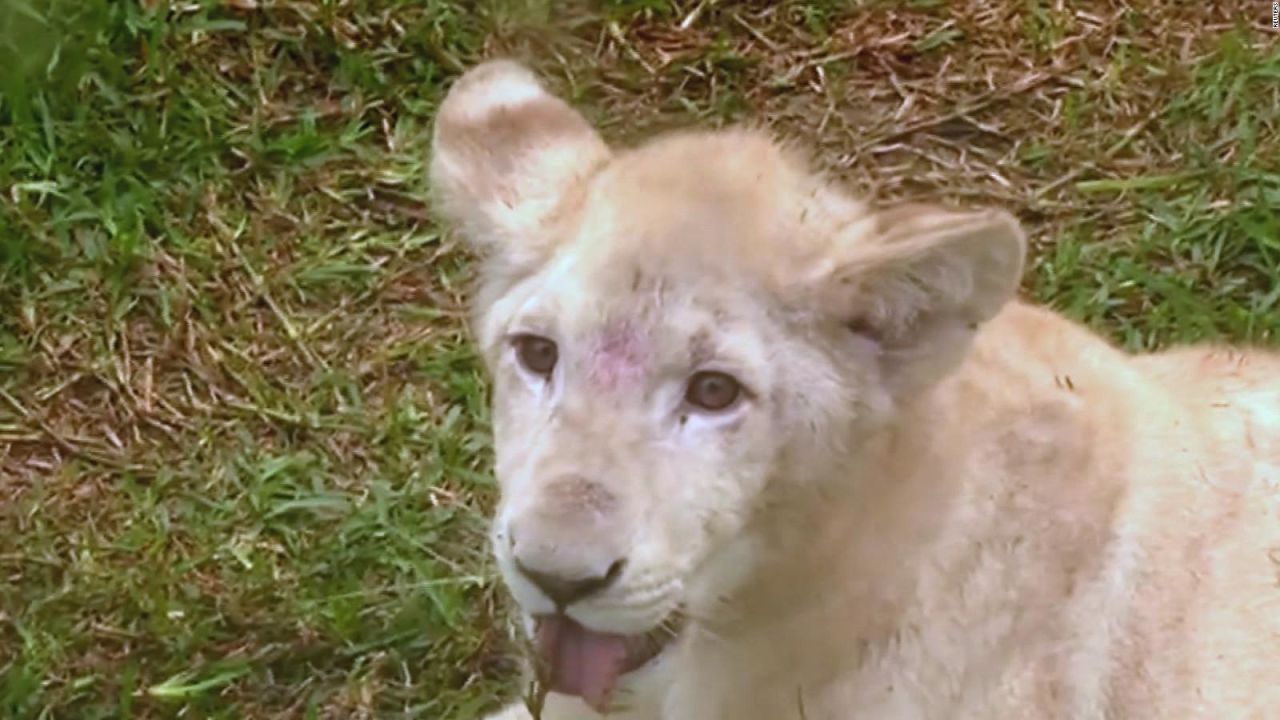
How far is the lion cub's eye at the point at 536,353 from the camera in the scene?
12.5 feet

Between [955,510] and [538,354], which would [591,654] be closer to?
[538,354]

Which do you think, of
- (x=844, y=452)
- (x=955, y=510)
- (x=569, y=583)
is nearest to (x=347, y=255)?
(x=955, y=510)

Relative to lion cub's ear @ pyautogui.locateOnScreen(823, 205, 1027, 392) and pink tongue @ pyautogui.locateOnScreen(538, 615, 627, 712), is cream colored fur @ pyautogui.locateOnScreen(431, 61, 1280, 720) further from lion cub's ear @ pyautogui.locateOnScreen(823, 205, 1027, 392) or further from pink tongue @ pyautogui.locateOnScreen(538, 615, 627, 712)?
pink tongue @ pyautogui.locateOnScreen(538, 615, 627, 712)

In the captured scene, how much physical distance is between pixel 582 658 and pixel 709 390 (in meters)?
0.49

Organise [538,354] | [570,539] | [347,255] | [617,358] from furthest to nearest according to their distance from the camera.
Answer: [347,255]
[538,354]
[617,358]
[570,539]

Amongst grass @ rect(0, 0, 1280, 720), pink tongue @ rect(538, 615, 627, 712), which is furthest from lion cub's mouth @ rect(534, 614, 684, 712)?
grass @ rect(0, 0, 1280, 720)

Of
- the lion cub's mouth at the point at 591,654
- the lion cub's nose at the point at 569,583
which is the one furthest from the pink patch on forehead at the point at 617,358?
the lion cub's mouth at the point at 591,654

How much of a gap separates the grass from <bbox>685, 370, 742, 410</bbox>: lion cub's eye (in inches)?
66.8

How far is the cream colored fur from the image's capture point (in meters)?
3.71

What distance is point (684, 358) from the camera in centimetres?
371

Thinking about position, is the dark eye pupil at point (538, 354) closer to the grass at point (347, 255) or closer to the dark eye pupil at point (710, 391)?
the dark eye pupil at point (710, 391)

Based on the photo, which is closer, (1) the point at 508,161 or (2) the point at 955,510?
(2) the point at 955,510

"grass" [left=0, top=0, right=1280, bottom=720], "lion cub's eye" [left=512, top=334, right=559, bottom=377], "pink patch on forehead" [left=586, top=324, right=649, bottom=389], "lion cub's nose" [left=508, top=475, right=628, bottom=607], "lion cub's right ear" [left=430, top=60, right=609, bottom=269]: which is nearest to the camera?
"lion cub's nose" [left=508, top=475, right=628, bottom=607]

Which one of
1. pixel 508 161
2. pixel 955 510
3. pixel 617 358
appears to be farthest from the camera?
pixel 508 161
